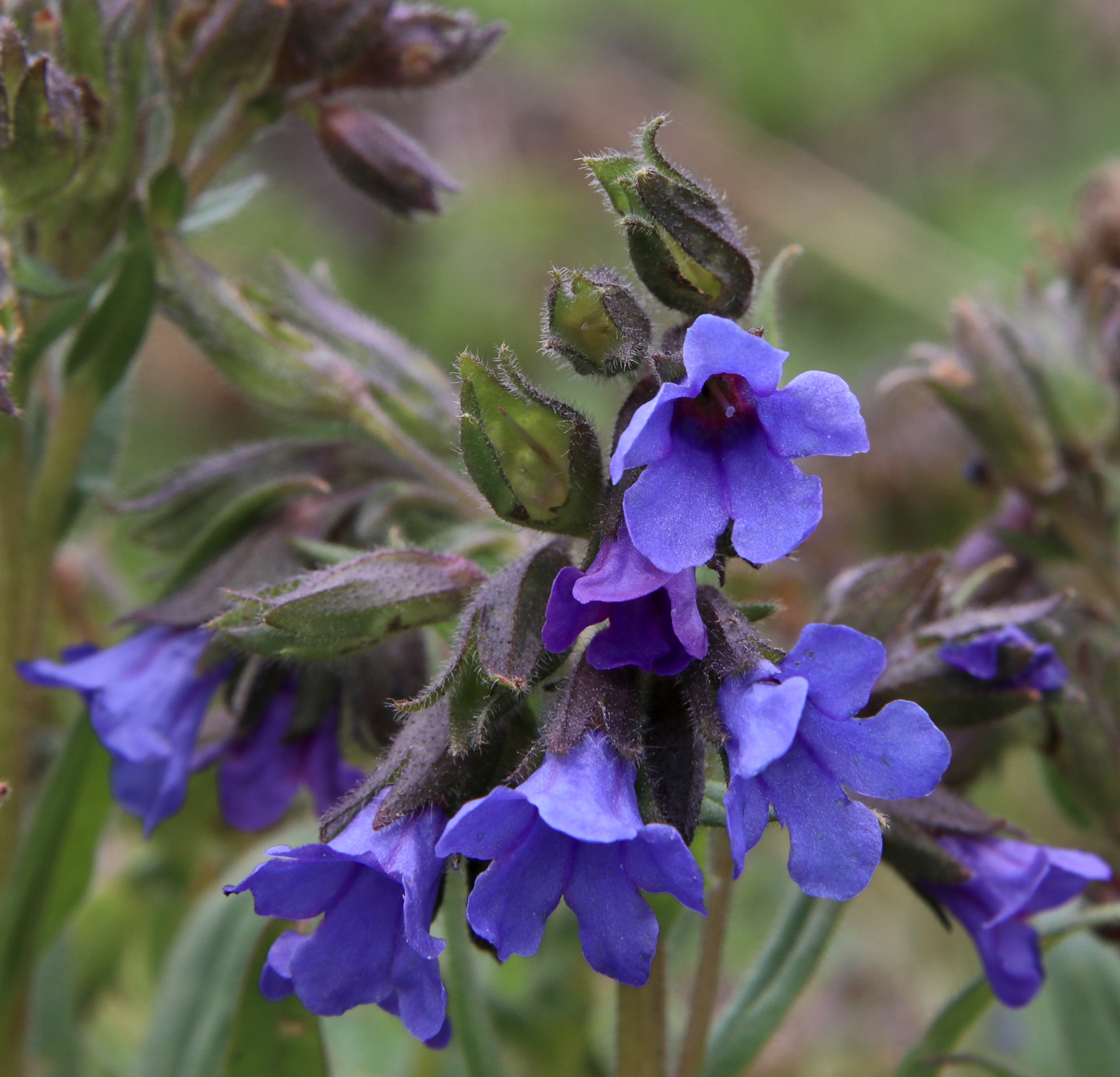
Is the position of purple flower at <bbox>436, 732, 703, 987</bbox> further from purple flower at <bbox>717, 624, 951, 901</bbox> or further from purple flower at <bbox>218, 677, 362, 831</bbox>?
purple flower at <bbox>218, 677, 362, 831</bbox>

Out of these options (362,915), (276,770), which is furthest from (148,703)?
(362,915)

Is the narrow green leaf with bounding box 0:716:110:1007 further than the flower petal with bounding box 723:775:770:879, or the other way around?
the narrow green leaf with bounding box 0:716:110:1007

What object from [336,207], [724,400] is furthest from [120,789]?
[336,207]

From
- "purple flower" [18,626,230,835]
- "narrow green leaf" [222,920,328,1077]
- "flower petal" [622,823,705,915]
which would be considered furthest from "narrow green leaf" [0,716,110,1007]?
"flower petal" [622,823,705,915]

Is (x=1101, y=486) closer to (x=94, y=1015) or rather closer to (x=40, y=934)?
(x=40, y=934)

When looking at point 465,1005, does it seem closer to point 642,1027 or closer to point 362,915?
point 642,1027
